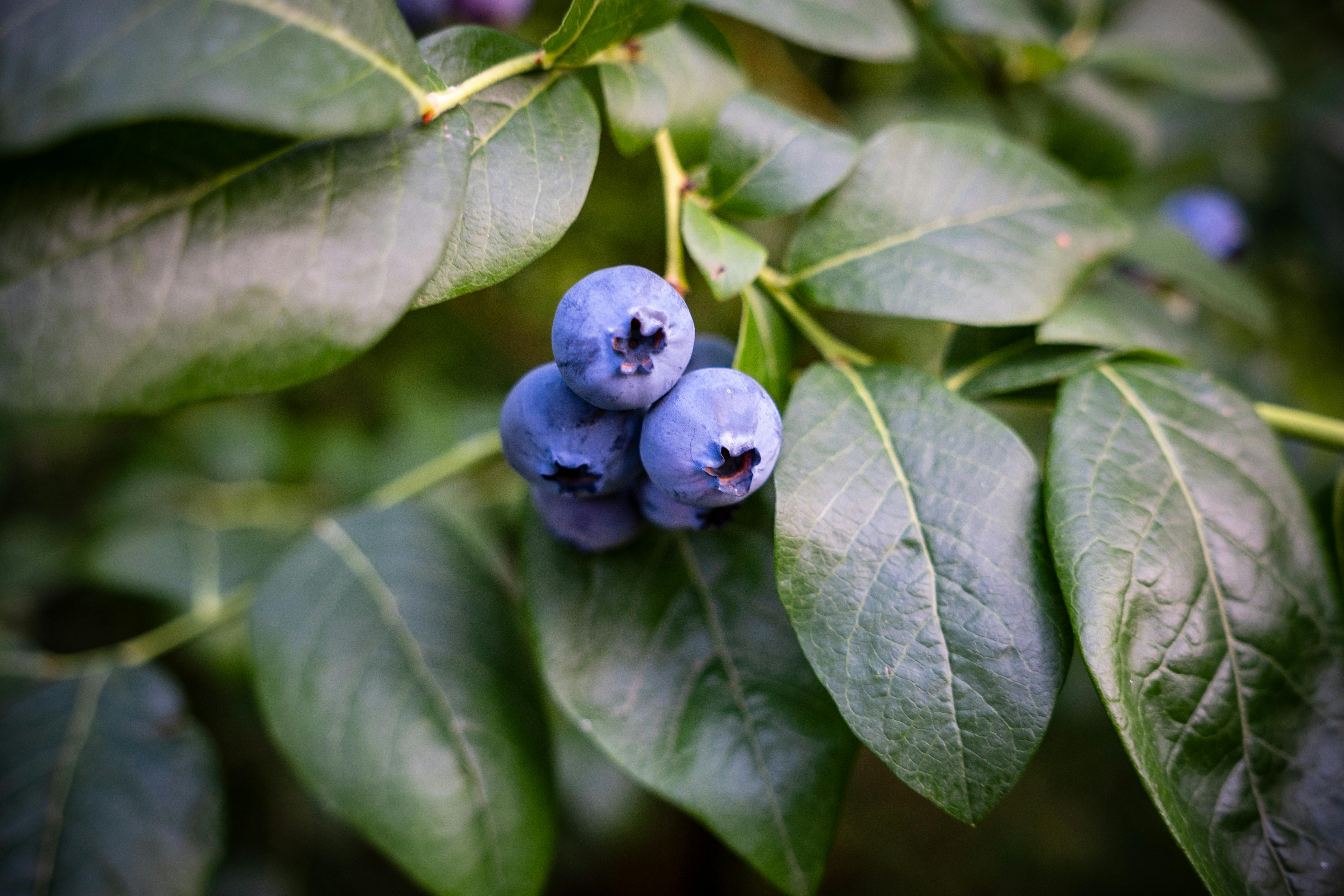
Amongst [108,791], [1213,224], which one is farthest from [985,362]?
[108,791]

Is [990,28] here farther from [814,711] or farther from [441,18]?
[814,711]

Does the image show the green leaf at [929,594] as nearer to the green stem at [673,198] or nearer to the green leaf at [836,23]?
the green stem at [673,198]

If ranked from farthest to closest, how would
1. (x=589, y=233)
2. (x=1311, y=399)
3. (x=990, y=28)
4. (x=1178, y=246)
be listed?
(x=1311, y=399), (x=589, y=233), (x=1178, y=246), (x=990, y=28)

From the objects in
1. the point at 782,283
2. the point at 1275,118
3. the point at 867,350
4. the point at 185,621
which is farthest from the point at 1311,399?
the point at 185,621

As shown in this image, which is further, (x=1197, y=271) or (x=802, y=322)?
(x=1197, y=271)

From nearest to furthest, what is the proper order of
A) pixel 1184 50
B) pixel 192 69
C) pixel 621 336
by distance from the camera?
pixel 192 69, pixel 621 336, pixel 1184 50

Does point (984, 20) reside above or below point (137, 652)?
above

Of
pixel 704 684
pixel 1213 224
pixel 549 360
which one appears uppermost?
pixel 1213 224

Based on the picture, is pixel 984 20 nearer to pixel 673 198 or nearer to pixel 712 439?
pixel 673 198
